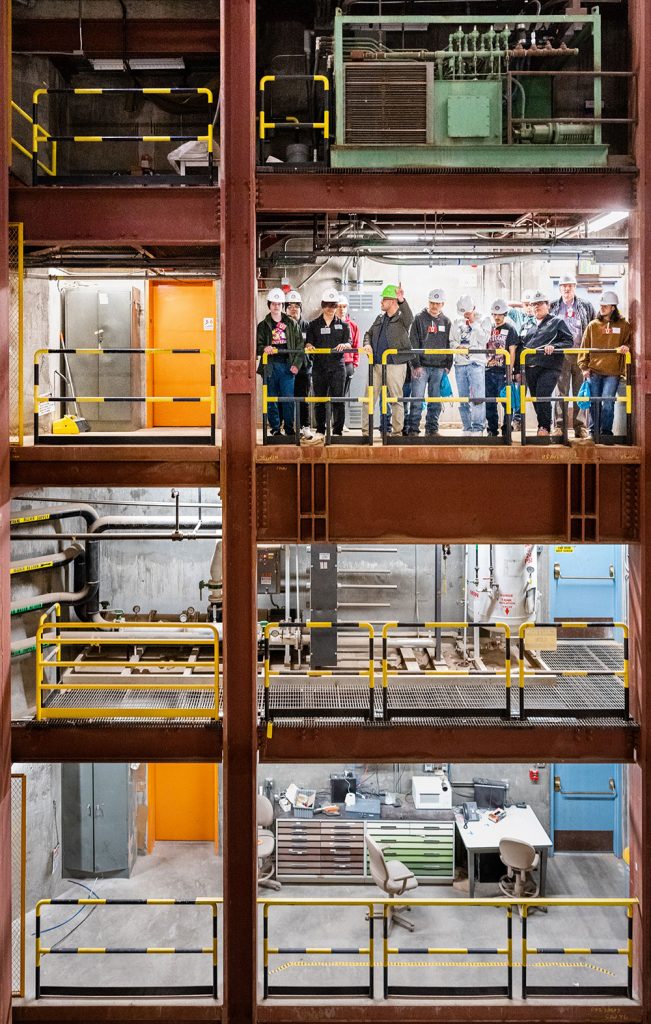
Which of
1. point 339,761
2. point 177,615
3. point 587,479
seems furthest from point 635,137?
point 177,615

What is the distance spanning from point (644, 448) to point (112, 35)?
31.3ft

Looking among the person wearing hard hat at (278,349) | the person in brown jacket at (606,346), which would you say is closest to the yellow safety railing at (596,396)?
the person in brown jacket at (606,346)

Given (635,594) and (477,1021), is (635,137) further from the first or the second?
(477,1021)

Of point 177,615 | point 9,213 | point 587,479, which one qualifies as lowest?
point 177,615

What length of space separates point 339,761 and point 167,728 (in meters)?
2.09

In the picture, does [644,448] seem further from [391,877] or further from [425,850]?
[425,850]

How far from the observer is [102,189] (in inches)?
376

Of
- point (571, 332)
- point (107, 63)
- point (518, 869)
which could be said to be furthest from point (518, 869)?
point (107, 63)

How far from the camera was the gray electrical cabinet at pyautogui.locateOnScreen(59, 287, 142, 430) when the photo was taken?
14.1 meters

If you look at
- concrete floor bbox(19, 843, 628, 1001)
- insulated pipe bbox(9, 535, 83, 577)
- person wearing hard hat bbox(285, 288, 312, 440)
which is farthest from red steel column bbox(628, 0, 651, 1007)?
insulated pipe bbox(9, 535, 83, 577)

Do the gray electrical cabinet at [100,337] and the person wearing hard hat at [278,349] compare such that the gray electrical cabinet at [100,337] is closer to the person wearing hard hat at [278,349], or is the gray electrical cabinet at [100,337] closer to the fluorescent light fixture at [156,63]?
the fluorescent light fixture at [156,63]

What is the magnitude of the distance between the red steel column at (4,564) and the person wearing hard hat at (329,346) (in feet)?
11.7

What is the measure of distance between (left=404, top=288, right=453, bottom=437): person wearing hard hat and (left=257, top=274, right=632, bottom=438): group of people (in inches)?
0.5

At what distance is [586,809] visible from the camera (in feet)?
47.5
